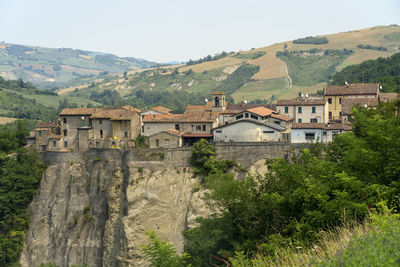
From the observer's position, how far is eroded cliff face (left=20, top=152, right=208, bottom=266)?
170 ft

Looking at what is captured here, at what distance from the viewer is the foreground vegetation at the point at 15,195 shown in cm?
5800

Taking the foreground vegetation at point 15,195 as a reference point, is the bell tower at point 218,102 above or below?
above

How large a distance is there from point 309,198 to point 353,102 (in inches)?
1730

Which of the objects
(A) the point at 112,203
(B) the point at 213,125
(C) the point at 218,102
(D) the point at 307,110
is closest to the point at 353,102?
(D) the point at 307,110

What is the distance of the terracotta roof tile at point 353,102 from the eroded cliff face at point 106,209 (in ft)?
72.6

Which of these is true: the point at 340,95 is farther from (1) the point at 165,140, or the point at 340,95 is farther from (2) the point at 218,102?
(1) the point at 165,140

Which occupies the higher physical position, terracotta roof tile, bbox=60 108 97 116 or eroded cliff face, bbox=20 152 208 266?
terracotta roof tile, bbox=60 108 97 116

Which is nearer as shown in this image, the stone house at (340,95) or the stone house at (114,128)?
the stone house at (114,128)

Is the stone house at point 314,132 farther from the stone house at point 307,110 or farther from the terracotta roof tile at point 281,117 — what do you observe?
the stone house at point 307,110

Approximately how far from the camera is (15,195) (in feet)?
194

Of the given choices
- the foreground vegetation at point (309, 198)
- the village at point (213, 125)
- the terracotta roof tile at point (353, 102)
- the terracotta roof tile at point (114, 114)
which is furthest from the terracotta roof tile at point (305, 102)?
the foreground vegetation at point (309, 198)

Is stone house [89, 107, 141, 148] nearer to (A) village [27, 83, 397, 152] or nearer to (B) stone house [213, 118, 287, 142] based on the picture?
(A) village [27, 83, 397, 152]

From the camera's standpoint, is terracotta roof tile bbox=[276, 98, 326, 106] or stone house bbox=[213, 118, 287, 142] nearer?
stone house bbox=[213, 118, 287, 142]

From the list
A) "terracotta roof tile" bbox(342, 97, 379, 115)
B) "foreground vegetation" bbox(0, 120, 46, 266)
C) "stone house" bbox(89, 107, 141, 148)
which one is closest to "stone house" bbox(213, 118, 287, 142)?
"terracotta roof tile" bbox(342, 97, 379, 115)
